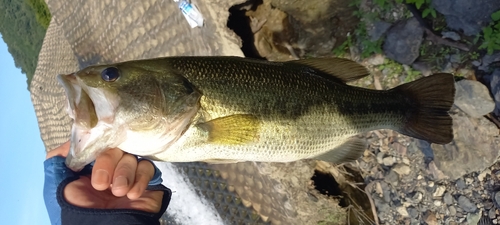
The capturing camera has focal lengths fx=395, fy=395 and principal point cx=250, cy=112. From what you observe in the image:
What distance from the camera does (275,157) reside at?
1753mm

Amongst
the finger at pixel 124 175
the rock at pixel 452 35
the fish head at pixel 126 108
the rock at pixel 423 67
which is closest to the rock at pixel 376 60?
the rock at pixel 423 67

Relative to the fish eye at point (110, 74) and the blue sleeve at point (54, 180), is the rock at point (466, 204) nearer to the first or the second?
the blue sleeve at point (54, 180)

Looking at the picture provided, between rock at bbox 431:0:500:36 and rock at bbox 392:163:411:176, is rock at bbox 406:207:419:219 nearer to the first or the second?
rock at bbox 392:163:411:176

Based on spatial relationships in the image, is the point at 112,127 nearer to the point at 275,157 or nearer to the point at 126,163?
the point at 126,163

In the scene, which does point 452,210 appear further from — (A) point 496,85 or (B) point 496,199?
(A) point 496,85

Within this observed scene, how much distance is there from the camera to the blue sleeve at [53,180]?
175 cm

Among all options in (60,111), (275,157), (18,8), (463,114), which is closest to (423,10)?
(463,114)

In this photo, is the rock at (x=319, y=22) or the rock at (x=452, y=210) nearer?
the rock at (x=452, y=210)

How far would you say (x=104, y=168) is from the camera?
1528 mm

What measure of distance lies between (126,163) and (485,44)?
2.33 m

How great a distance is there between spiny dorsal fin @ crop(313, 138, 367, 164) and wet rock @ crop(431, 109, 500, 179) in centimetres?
125

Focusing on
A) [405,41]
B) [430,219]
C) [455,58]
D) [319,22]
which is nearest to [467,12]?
[455,58]

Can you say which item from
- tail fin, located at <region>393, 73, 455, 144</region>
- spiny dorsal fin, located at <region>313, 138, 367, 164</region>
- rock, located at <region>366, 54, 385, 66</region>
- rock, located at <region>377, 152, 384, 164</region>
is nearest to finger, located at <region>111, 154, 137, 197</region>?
spiny dorsal fin, located at <region>313, 138, 367, 164</region>

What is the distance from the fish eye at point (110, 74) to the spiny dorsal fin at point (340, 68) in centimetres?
85
